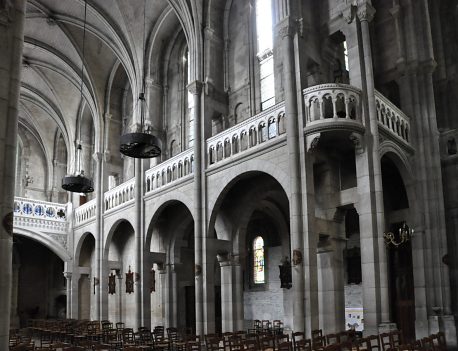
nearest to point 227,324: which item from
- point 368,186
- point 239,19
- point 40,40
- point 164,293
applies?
point 164,293

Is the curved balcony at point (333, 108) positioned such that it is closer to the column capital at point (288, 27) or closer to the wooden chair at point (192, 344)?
the column capital at point (288, 27)

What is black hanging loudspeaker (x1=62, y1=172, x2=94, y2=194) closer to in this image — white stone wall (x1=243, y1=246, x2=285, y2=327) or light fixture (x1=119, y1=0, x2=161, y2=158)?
light fixture (x1=119, y1=0, x2=161, y2=158)

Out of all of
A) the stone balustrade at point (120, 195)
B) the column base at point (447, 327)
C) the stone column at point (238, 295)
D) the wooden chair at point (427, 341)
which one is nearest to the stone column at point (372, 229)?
the wooden chair at point (427, 341)

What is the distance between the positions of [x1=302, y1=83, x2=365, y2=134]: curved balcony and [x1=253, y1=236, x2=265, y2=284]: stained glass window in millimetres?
11791

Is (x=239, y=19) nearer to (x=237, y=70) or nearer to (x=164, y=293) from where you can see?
(x=237, y=70)

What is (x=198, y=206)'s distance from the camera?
18906 mm

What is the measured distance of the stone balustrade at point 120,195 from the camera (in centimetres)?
2447

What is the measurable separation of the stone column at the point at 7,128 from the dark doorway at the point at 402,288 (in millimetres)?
13754

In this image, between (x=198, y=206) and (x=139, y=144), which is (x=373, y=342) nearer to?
(x=198, y=206)

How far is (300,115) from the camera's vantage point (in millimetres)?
14961

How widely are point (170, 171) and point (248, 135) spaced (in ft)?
17.9

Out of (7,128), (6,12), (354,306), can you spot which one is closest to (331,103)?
(6,12)

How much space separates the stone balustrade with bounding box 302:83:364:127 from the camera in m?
14.6

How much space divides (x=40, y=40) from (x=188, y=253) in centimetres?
1501
